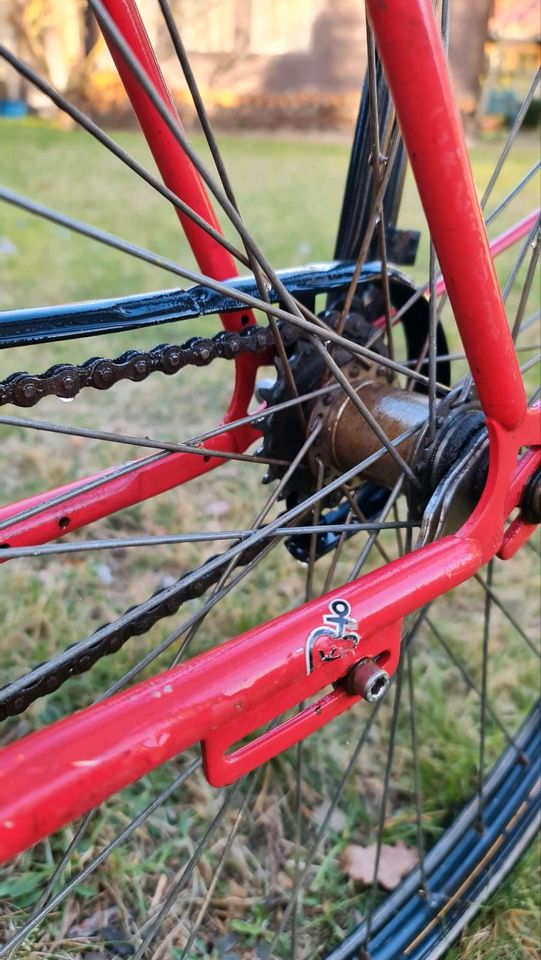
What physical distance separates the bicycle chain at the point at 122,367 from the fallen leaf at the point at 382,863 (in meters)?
0.59

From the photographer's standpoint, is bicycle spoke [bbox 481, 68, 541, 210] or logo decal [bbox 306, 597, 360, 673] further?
bicycle spoke [bbox 481, 68, 541, 210]

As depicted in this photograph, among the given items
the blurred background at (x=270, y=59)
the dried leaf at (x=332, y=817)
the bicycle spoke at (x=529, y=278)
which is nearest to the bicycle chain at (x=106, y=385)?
the bicycle spoke at (x=529, y=278)

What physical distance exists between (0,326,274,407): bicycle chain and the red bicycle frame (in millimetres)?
148

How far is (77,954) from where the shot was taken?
811 millimetres

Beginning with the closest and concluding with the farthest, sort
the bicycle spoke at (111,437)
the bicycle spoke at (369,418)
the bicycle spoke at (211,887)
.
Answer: the bicycle spoke at (111,437) → the bicycle spoke at (369,418) → the bicycle spoke at (211,887)

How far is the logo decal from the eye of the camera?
1.79 ft

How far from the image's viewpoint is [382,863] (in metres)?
0.94

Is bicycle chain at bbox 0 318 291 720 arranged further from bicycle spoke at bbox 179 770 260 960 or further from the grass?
the grass

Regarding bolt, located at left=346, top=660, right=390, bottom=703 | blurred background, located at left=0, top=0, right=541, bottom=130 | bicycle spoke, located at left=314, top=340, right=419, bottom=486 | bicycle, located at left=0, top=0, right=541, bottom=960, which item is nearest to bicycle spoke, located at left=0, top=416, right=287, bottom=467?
bicycle, located at left=0, top=0, right=541, bottom=960

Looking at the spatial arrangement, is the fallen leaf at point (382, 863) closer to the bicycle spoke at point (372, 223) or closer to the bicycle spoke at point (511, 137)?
the bicycle spoke at point (372, 223)

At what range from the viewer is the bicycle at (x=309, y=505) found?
49cm

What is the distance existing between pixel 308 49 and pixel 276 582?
8.02 meters

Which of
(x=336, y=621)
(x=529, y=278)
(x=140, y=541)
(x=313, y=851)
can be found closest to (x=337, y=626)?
(x=336, y=621)

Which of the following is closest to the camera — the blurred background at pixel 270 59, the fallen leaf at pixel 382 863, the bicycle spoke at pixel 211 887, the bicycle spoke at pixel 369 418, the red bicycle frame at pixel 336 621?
the red bicycle frame at pixel 336 621
